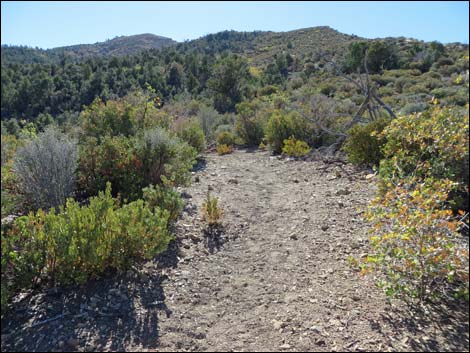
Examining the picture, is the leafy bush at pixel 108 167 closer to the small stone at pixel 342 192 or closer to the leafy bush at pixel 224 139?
the small stone at pixel 342 192

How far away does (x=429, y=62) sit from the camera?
27.8 m

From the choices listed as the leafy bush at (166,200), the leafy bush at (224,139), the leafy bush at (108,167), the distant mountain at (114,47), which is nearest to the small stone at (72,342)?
the leafy bush at (166,200)

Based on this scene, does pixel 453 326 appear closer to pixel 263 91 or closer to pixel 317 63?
pixel 263 91

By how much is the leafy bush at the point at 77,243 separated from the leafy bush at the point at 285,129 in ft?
24.8

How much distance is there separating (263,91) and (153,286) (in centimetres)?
2619

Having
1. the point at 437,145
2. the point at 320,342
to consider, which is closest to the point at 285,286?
the point at 320,342

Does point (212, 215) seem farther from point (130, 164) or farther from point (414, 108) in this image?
point (414, 108)

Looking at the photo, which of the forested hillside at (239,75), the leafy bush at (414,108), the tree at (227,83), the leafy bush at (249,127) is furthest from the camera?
the tree at (227,83)

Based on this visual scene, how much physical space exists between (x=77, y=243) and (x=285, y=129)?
26.9 feet

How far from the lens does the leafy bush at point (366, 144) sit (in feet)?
24.6

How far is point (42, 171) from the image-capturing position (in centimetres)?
518

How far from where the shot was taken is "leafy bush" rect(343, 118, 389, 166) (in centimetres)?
751

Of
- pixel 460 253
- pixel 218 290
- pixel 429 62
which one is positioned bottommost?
pixel 218 290

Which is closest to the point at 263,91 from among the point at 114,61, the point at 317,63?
the point at 317,63
